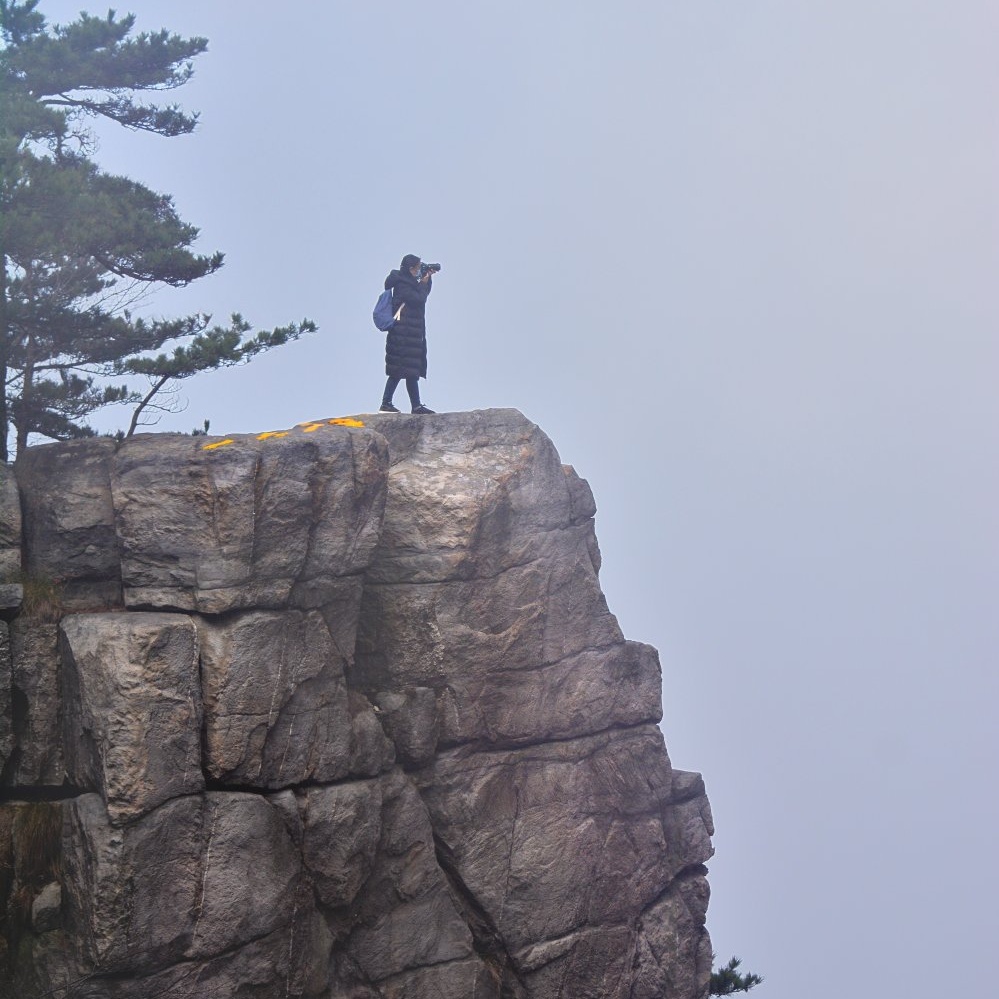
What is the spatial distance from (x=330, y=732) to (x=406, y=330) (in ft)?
24.6

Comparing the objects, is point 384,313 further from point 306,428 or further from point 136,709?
point 136,709

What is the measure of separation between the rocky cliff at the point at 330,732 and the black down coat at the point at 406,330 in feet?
5.18

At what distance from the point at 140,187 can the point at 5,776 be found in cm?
1032

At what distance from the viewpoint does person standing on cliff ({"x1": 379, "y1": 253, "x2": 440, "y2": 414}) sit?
1986cm

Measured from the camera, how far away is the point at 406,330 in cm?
2008

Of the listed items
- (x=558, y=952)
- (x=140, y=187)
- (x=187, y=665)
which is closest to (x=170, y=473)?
(x=187, y=665)

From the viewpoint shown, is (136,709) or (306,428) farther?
(306,428)

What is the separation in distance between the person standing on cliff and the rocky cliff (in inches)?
56.4

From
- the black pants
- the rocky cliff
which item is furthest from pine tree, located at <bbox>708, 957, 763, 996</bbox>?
the black pants

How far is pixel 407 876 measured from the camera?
53.4 feet

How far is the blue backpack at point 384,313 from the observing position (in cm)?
1983

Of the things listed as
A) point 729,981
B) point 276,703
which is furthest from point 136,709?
point 729,981

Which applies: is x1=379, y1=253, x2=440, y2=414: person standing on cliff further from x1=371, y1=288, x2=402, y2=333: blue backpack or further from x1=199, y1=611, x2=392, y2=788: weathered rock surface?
x1=199, y1=611, x2=392, y2=788: weathered rock surface

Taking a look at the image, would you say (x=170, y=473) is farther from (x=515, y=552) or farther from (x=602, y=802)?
(x=602, y=802)
